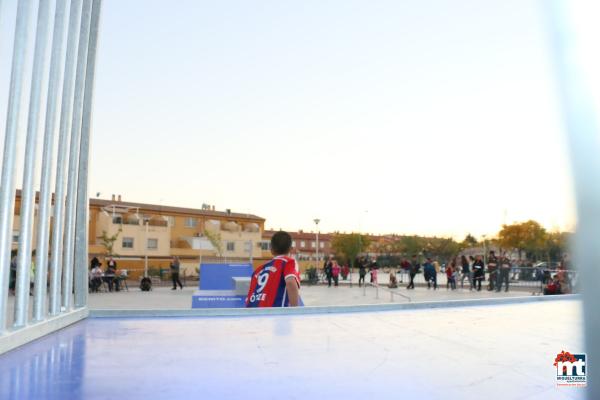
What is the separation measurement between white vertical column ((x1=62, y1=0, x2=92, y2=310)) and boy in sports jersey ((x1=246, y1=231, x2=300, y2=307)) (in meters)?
1.45

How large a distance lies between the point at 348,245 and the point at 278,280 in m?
76.9

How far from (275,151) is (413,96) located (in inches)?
641

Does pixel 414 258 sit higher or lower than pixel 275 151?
lower

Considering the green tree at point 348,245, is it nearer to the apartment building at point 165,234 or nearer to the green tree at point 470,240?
the apartment building at point 165,234

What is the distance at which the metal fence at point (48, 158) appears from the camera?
8.29 ft

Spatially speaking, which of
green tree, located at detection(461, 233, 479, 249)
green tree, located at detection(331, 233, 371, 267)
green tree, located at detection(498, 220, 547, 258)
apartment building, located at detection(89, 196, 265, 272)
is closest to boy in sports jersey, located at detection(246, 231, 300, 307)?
apartment building, located at detection(89, 196, 265, 272)

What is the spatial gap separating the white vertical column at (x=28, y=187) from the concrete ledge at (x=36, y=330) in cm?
8

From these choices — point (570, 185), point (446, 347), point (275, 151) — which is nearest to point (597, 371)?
point (570, 185)

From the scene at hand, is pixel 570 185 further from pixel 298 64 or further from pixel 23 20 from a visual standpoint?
pixel 298 64

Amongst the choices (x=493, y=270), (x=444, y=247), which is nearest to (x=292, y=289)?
(x=493, y=270)

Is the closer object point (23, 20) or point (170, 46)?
point (23, 20)

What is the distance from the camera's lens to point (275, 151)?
2870cm

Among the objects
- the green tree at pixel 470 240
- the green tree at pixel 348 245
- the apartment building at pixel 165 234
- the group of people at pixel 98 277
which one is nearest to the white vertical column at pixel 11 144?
the group of people at pixel 98 277

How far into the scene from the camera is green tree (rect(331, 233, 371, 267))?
259 feet
